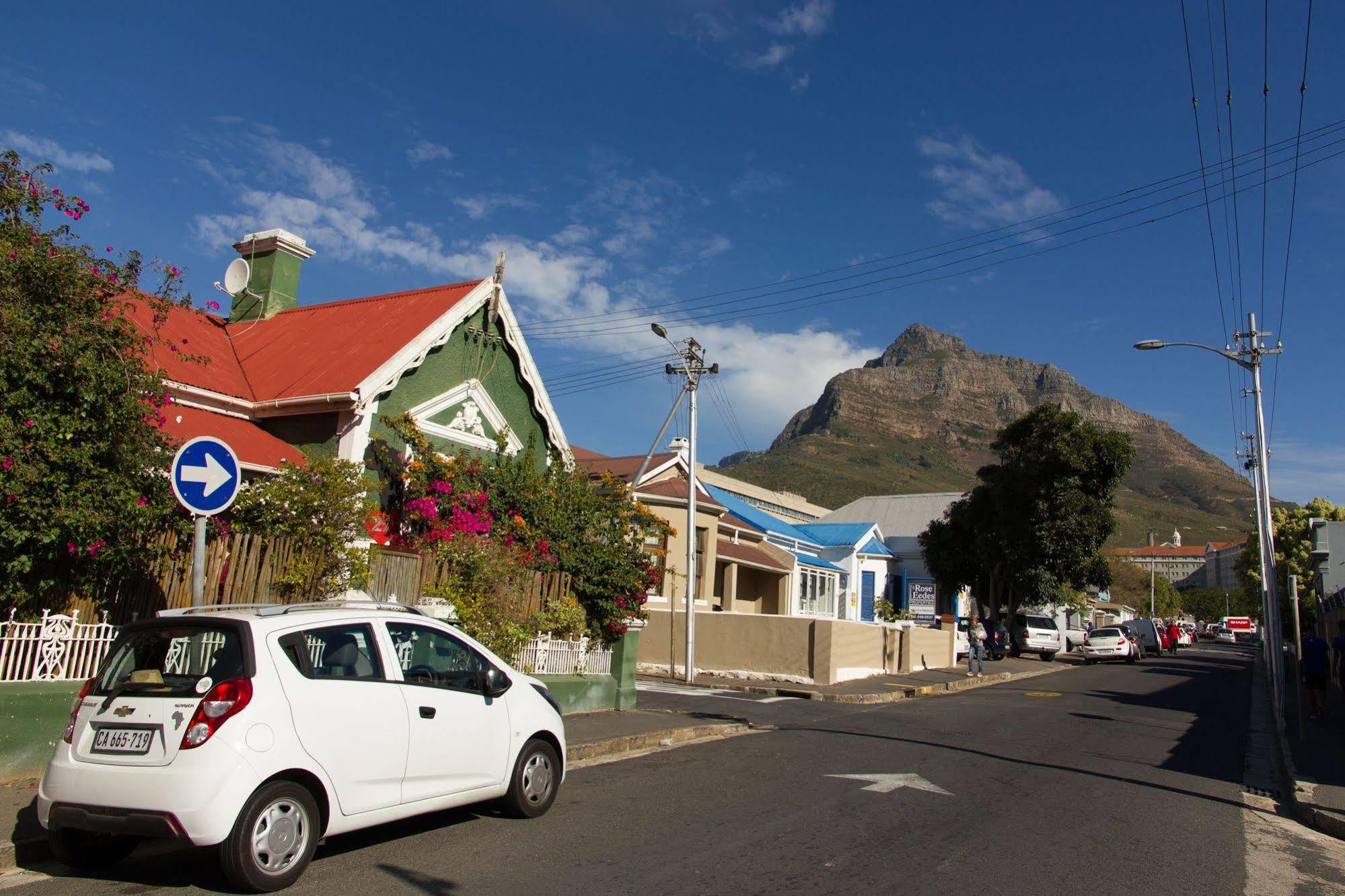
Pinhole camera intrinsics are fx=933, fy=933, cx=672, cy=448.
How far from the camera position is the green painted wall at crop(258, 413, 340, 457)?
1406 centimetres

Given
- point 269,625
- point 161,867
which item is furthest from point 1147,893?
point 161,867

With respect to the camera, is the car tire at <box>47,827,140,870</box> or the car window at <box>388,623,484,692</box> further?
the car window at <box>388,623,484,692</box>

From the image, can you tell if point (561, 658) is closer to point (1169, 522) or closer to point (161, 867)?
point (161, 867)

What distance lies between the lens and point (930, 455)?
456 ft

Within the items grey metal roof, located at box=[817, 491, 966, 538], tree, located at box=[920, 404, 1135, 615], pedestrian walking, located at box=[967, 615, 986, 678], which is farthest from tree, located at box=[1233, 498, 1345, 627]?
pedestrian walking, located at box=[967, 615, 986, 678]

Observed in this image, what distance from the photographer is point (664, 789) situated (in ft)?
28.7

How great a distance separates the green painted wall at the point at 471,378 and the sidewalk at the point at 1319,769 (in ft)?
40.6

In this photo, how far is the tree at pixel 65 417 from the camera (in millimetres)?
7098

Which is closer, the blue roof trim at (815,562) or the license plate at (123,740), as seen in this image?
the license plate at (123,740)

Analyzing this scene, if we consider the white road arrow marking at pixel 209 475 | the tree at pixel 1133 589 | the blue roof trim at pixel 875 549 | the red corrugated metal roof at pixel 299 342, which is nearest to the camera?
the white road arrow marking at pixel 209 475

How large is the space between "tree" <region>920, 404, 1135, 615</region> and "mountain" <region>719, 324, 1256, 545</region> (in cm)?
4612

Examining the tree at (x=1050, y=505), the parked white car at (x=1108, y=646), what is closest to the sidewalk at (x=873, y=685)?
the tree at (x=1050, y=505)

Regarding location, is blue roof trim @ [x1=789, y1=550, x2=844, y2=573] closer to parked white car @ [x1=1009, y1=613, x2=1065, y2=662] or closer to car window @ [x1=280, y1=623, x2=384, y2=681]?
parked white car @ [x1=1009, y1=613, x2=1065, y2=662]

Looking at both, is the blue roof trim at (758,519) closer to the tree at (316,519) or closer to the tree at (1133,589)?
the tree at (316,519)
